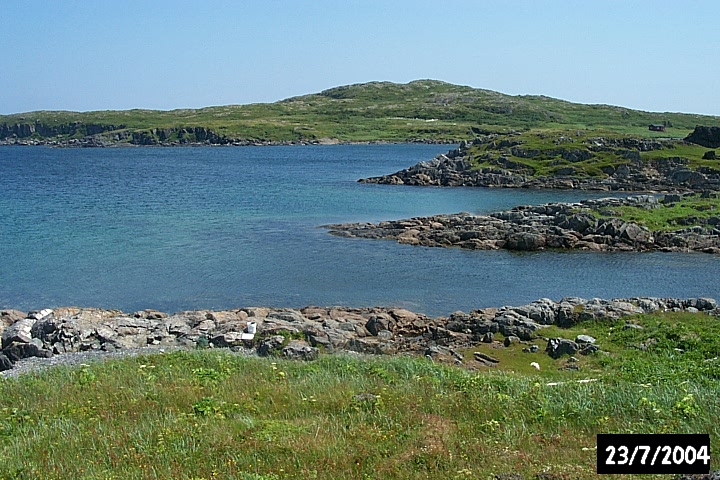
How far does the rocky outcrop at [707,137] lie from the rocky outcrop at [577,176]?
27.3 ft

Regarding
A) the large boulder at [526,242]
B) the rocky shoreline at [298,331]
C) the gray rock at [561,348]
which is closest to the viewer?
the gray rock at [561,348]

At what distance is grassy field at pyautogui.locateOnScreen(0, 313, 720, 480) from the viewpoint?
1180 centimetres

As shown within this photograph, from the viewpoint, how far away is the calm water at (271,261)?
131ft

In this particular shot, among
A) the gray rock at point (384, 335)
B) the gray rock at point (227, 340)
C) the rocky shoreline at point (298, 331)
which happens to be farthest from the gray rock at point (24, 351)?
the gray rock at point (384, 335)

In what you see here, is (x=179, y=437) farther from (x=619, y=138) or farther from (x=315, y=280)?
(x=619, y=138)

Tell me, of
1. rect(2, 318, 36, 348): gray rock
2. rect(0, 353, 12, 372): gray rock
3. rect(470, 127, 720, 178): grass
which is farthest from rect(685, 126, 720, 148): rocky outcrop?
rect(0, 353, 12, 372): gray rock

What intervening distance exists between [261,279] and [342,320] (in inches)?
Answer: 525

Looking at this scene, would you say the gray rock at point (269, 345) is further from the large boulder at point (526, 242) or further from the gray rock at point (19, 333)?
the large boulder at point (526, 242)

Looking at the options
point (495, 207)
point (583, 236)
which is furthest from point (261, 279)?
point (495, 207)

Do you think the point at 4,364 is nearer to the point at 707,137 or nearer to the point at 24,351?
the point at 24,351

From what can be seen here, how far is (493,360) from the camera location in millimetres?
25969

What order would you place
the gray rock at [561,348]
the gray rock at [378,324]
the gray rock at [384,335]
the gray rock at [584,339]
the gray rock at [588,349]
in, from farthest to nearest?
the gray rock at [378,324]
the gray rock at [384,335]
the gray rock at [584,339]
the gray rock at [561,348]
the gray rock at [588,349]
